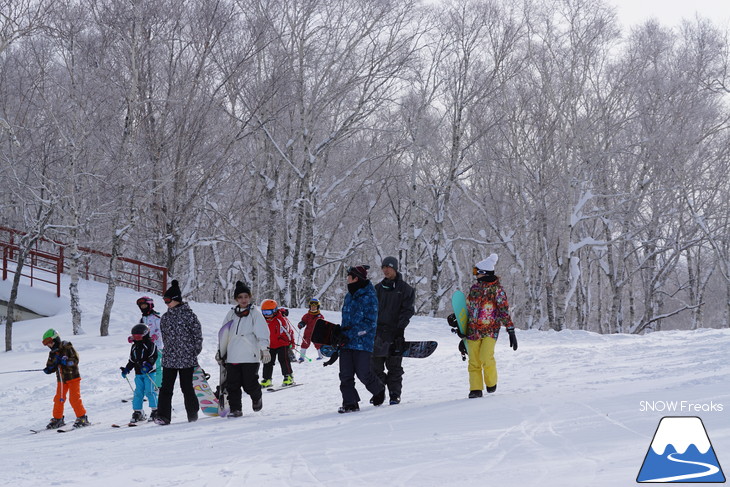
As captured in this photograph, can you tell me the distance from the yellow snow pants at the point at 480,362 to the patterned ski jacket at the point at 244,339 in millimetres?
2303

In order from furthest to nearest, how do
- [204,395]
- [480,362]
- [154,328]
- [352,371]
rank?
[154,328] → [204,395] → [480,362] → [352,371]

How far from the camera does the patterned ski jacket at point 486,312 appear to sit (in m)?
8.78

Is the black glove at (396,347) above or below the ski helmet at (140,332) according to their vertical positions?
below

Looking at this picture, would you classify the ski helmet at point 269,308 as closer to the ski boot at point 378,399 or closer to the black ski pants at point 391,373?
the black ski pants at point 391,373

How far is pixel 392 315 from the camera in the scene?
29.5ft

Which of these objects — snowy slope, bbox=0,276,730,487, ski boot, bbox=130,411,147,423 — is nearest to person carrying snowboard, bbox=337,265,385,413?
snowy slope, bbox=0,276,730,487

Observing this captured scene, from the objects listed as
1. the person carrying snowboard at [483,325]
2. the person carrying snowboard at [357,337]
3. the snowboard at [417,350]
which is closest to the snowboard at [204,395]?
the snowboard at [417,350]

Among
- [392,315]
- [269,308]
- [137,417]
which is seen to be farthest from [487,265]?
[137,417]

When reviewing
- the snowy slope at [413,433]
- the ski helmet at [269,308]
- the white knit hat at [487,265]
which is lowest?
the snowy slope at [413,433]

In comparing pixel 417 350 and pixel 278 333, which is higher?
pixel 278 333

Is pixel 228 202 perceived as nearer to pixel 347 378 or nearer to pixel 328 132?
pixel 328 132

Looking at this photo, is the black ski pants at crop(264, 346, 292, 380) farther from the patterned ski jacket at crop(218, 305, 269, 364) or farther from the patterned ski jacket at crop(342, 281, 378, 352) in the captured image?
the patterned ski jacket at crop(342, 281, 378, 352)

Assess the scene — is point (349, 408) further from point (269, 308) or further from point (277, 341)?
point (269, 308)

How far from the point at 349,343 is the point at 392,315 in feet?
2.23
